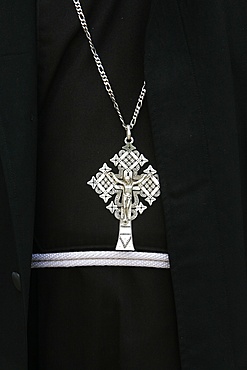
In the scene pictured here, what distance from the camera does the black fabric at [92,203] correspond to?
1.29m

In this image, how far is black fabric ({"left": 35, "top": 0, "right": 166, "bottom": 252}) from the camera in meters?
1.29

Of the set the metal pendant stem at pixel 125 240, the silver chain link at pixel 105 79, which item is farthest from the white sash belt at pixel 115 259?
the silver chain link at pixel 105 79

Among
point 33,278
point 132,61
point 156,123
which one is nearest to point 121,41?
point 132,61

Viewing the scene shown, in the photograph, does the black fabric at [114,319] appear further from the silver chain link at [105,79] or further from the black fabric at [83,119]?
the silver chain link at [105,79]

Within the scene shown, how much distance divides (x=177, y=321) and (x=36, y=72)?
457mm

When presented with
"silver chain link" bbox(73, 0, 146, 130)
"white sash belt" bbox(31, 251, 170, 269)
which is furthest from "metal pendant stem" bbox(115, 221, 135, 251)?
"silver chain link" bbox(73, 0, 146, 130)

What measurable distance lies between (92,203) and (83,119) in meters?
0.14

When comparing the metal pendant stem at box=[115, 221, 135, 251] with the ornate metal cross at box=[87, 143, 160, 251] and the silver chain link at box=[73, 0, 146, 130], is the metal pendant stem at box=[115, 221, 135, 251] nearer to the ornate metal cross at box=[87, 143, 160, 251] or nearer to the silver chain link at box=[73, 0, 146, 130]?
the ornate metal cross at box=[87, 143, 160, 251]

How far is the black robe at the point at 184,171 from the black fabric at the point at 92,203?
0.11 ft

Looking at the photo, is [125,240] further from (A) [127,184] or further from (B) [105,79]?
(B) [105,79]

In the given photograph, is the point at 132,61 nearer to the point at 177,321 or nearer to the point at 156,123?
the point at 156,123

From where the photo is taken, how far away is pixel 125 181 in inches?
51.6

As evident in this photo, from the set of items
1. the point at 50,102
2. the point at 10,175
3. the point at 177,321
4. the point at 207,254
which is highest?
the point at 50,102

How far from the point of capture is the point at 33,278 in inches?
53.2
